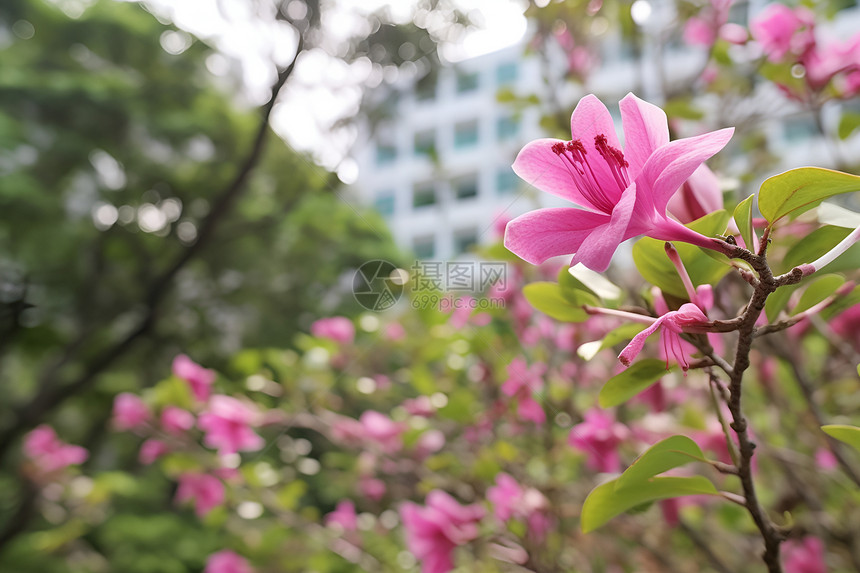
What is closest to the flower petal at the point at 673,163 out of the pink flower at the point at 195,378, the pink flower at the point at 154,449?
the pink flower at the point at 195,378

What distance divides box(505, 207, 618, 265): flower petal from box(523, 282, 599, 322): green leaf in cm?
8

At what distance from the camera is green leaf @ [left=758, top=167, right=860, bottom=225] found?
0.59ft

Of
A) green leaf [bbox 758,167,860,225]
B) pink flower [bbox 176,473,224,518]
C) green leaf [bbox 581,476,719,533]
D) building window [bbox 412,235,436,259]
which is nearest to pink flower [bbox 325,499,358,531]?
pink flower [bbox 176,473,224,518]

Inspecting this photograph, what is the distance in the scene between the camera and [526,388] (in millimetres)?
596

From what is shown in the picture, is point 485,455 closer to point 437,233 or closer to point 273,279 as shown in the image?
point 437,233

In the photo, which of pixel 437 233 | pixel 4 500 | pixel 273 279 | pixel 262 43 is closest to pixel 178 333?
pixel 273 279

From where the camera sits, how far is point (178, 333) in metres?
3.43

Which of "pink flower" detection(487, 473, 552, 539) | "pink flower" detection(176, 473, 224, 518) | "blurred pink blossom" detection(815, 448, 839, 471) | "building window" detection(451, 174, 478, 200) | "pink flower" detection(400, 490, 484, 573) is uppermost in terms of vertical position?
"building window" detection(451, 174, 478, 200)

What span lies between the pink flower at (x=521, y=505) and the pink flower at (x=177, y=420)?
50 centimetres

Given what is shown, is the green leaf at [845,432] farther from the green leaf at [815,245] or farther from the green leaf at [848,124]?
the green leaf at [848,124]

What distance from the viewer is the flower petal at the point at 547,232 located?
7.1 inches

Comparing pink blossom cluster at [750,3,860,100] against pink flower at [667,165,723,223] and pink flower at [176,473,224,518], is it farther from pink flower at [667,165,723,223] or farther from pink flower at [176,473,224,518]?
pink flower at [176,473,224,518]

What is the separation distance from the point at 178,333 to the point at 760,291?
3601 mm

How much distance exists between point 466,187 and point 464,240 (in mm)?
158
